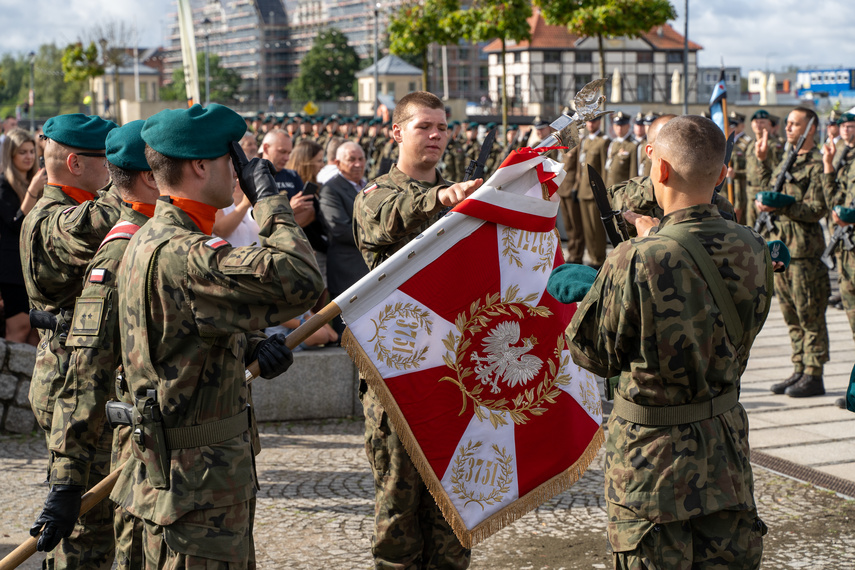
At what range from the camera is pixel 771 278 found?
327 cm

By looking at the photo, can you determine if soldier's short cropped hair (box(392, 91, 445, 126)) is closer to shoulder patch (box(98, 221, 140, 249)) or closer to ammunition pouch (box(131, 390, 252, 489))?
shoulder patch (box(98, 221, 140, 249))

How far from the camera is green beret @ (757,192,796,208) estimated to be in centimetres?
795

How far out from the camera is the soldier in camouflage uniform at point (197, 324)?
288 cm

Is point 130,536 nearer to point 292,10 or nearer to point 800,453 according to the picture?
point 800,453

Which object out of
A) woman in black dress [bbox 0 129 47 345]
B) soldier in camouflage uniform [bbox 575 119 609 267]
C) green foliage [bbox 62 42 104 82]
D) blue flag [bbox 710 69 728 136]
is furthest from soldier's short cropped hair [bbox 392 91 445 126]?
green foliage [bbox 62 42 104 82]

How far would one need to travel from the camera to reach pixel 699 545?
318 cm

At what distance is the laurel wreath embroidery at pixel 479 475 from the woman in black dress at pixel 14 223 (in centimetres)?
465

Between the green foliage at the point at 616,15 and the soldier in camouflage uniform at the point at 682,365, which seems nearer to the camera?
the soldier in camouflage uniform at the point at 682,365

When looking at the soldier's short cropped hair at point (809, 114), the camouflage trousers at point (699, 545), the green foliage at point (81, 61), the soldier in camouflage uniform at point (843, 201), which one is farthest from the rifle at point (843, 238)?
the green foliage at point (81, 61)

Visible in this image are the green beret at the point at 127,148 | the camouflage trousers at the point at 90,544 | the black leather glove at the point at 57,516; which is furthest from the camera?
the camouflage trousers at the point at 90,544

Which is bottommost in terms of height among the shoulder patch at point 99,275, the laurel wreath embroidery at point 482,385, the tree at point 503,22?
the laurel wreath embroidery at point 482,385

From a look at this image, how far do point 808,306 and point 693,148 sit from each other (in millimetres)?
5582

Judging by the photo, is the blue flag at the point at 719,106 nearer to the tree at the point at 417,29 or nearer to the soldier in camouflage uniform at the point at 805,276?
the soldier in camouflage uniform at the point at 805,276

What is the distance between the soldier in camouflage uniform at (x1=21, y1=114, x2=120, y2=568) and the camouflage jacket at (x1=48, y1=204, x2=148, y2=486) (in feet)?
0.42
